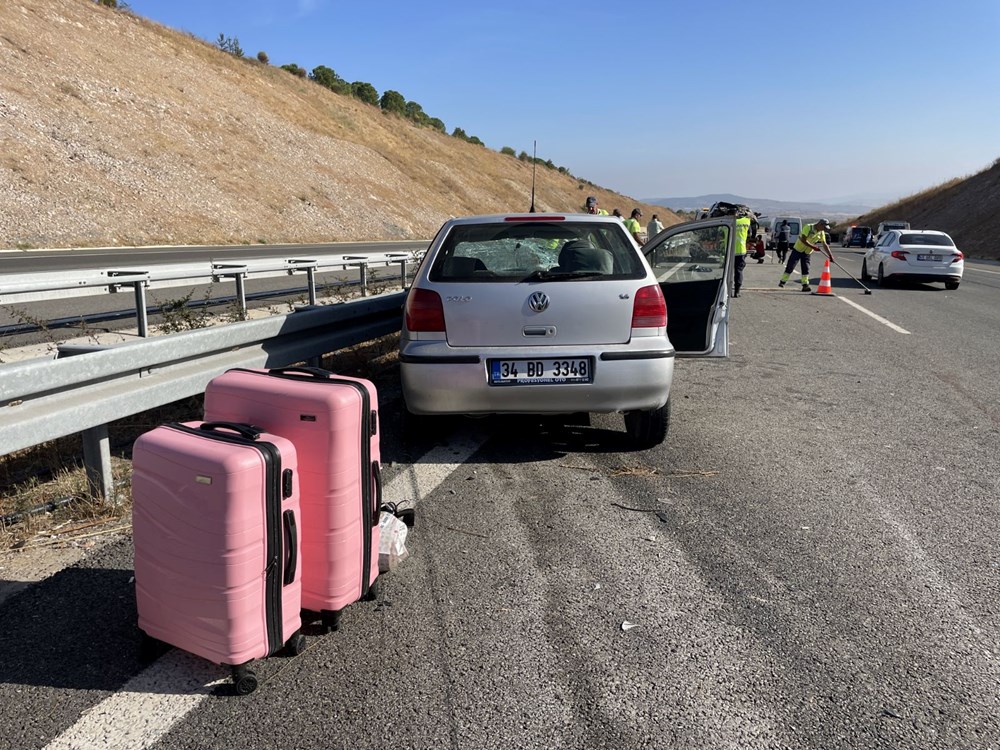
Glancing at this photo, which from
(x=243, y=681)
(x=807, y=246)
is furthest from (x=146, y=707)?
(x=807, y=246)

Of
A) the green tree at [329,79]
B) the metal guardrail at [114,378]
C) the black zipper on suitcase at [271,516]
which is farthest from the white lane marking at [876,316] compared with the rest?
the green tree at [329,79]

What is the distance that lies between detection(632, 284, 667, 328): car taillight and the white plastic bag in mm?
2221

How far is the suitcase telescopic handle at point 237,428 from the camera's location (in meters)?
2.81

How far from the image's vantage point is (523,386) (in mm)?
5102

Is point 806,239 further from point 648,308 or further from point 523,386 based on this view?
point 523,386

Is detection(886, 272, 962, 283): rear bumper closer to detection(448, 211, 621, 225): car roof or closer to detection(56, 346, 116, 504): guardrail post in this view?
detection(448, 211, 621, 225): car roof

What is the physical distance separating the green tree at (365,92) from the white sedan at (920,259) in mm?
61229

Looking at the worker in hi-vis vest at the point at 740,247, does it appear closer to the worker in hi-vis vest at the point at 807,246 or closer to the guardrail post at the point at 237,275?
the worker in hi-vis vest at the point at 807,246

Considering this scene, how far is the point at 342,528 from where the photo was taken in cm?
307

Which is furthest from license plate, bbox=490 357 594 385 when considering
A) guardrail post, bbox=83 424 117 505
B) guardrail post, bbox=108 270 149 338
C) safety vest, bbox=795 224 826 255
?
safety vest, bbox=795 224 826 255

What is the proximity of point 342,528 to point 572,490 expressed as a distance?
1.98m

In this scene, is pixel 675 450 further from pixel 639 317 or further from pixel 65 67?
pixel 65 67

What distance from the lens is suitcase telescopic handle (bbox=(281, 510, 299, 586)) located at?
2.82 meters

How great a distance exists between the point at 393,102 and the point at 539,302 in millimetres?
77491
